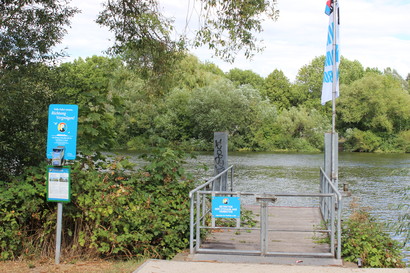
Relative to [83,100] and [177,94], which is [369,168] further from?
[83,100]

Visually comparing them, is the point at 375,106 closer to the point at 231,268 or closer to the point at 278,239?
the point at 278,239

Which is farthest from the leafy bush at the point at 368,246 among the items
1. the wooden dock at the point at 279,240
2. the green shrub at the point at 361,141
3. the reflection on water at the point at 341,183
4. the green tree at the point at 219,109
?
the green shrub at the point at 361,141

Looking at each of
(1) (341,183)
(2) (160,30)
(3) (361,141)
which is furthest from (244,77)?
(2) (160,30)

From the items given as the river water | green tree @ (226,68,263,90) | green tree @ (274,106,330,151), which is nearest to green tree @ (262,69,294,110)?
green tree @ (226,68,263,90)

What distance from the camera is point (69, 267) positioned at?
286 inches

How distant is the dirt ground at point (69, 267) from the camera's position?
7.04 m

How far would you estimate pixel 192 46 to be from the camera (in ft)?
43.6

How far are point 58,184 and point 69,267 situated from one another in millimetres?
1143

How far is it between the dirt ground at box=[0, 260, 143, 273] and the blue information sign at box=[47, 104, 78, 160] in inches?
59.1

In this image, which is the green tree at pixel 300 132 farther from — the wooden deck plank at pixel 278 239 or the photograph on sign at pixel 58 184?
the photograph on sign at pixel 58 184

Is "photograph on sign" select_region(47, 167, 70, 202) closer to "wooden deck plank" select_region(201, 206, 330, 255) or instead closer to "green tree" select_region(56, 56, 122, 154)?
"green tree" select_region(56, 56, 122, 154)

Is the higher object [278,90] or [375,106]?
[278,90]

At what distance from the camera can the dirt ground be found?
7.04 m

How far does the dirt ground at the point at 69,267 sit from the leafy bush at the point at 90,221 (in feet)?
0.98
